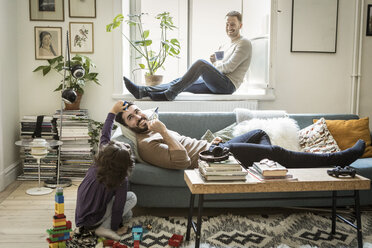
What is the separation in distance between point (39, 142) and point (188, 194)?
151 centimetres

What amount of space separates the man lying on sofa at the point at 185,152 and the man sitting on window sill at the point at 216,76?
107 cm

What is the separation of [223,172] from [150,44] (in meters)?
2.42

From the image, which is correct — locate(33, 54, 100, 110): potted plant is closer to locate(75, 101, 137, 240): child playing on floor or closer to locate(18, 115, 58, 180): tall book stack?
locate(18, 115, 58, 180): tall book stack

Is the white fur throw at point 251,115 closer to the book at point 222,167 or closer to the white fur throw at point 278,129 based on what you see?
the white fur throw at point 278,129

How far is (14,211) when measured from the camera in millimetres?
3209

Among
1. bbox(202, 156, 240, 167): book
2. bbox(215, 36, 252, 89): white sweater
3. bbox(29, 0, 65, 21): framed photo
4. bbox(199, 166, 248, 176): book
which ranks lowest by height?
bbox(199, 166, 248, 176): book

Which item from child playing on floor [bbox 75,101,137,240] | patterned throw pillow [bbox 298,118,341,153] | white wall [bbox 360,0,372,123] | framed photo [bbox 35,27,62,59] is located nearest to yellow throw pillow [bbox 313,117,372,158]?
patterned throw pillow [bbox 298,118,341,153]

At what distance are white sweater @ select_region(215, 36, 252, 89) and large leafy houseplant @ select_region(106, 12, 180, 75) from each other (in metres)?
0.54

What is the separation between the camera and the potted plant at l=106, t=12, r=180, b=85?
169 inches

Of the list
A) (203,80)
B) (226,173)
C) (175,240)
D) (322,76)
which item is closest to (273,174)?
(226,173)

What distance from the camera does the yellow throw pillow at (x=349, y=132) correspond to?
3527 mm

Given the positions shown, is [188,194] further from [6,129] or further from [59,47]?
[59,47]

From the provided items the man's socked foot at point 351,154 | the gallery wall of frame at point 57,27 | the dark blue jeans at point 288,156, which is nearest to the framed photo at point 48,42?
the gallery wall of frame at point 57,27

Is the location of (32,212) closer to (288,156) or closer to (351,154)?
(288,156)
